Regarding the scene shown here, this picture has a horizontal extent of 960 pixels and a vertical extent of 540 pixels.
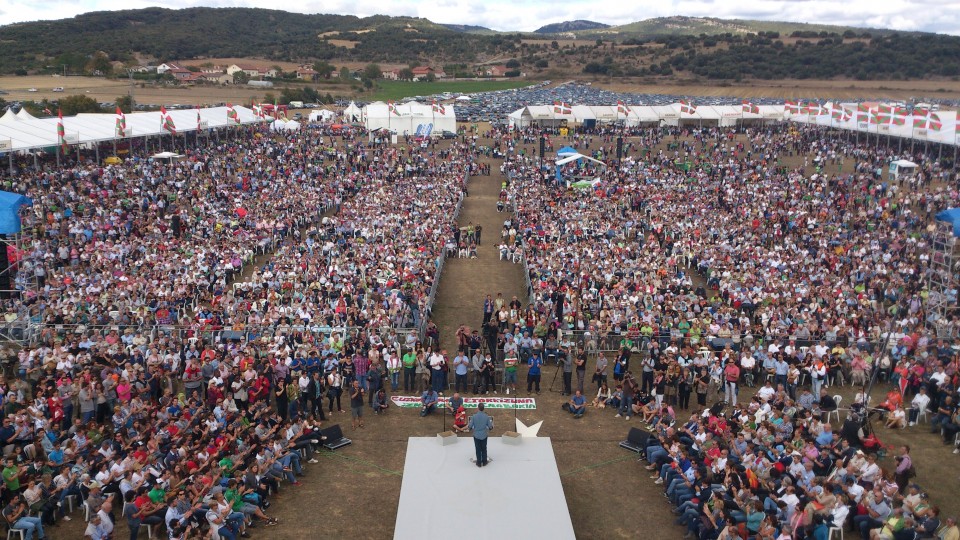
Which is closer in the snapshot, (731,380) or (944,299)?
(731,380)

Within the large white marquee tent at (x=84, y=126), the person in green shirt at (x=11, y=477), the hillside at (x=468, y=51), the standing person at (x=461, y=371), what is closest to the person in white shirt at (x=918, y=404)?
the standing person at (x=461, y=371)

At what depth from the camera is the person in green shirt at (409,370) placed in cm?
1560

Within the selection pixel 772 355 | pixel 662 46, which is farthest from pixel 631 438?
pixel 662 46

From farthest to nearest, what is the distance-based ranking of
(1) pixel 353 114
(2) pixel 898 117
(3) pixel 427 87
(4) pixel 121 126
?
(3) pixel 427 87
(1) pixel 353 114
(2) pixel 898 117
(4) pixel 121 126

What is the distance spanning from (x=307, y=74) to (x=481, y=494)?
110048mm

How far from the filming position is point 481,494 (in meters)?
10.5

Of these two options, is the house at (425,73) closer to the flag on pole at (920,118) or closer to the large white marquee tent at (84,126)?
the large white marquee tent at (84,126)

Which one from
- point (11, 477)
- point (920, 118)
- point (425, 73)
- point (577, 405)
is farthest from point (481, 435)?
point (425, 73)

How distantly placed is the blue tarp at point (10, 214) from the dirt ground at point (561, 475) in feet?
33.4

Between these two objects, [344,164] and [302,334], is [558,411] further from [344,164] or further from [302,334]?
[344,164]

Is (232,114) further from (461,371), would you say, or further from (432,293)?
(461,371)

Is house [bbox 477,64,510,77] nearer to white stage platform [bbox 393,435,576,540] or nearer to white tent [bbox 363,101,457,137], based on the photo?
white tent [bbox 363,101,457,137]

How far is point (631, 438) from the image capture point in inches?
525

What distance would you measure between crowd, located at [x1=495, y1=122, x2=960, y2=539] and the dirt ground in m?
0.40
